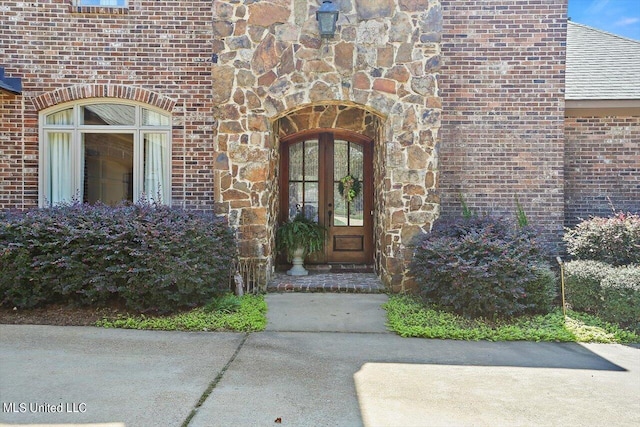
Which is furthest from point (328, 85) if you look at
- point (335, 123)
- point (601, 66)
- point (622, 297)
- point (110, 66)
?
point (601, 66)

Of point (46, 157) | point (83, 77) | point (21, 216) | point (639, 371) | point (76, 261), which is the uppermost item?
point (83, 77)

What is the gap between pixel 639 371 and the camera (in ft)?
14.8

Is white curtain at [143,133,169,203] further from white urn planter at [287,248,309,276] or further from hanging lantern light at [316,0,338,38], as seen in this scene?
hanging lantern light at [316,0,338,38]

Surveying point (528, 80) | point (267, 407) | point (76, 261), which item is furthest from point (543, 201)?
point (76, 261)

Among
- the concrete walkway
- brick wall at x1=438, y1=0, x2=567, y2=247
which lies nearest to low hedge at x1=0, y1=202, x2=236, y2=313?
the concrete walkway

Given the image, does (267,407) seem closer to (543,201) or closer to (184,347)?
(184,347)

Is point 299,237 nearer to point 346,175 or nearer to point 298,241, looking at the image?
point 298,241

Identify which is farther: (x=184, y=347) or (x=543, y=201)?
(x=543, y=201)

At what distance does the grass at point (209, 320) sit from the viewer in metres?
5.64

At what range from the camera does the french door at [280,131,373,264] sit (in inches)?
355

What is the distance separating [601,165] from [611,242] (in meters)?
2.27

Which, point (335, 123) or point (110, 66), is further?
point (335, 123)

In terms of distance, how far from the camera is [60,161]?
7.97 metres

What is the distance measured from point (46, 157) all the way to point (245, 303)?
427cm
